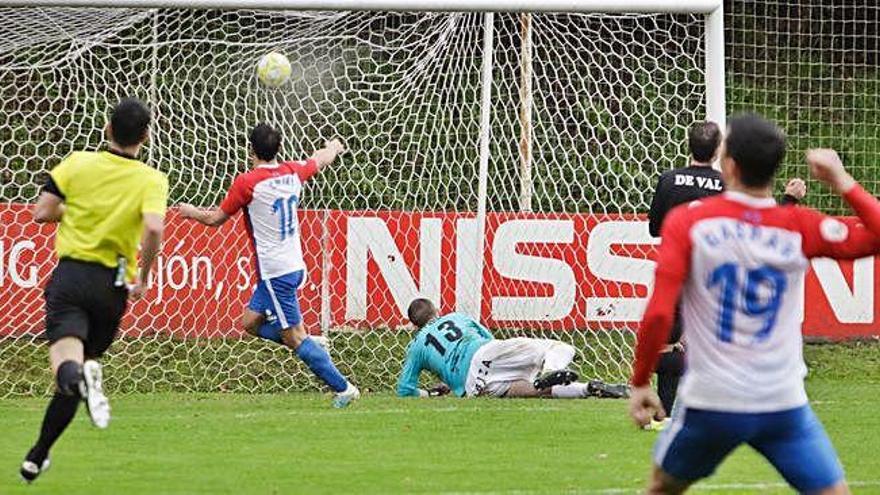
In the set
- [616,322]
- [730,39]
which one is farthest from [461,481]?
[730,39]

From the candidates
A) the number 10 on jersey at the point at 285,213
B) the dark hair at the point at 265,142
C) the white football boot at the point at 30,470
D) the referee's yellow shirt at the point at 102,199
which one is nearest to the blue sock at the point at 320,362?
the number 10 on jersey at the point at 285,213

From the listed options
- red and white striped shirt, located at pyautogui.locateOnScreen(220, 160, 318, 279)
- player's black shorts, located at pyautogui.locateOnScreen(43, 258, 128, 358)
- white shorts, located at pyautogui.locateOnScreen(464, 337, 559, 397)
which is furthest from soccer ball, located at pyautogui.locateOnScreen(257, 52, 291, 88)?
player's black shorts, located at pyautogui.locateOnScreen(43, 258, 128, 358)

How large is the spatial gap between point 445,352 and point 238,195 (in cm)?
224

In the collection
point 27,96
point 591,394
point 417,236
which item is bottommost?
point 591,394

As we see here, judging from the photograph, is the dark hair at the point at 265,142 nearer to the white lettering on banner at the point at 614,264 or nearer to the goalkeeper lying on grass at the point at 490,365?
the goalkeeper lying on grass at the point at 490,365

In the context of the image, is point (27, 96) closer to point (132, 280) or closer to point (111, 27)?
point (111, 27)

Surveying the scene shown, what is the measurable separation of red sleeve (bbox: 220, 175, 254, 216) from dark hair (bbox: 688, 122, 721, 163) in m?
3.38

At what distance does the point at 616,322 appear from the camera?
15539 mm

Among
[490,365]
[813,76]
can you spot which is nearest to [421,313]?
[490,365]

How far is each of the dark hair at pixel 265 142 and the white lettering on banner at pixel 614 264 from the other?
13.5 ft

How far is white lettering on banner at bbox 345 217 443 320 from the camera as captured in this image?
15.6 meters

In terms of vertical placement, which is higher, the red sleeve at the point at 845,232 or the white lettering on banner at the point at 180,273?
the red sleeve at the point at 845,232

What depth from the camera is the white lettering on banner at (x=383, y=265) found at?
15.6m

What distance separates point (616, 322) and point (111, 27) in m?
5.12
